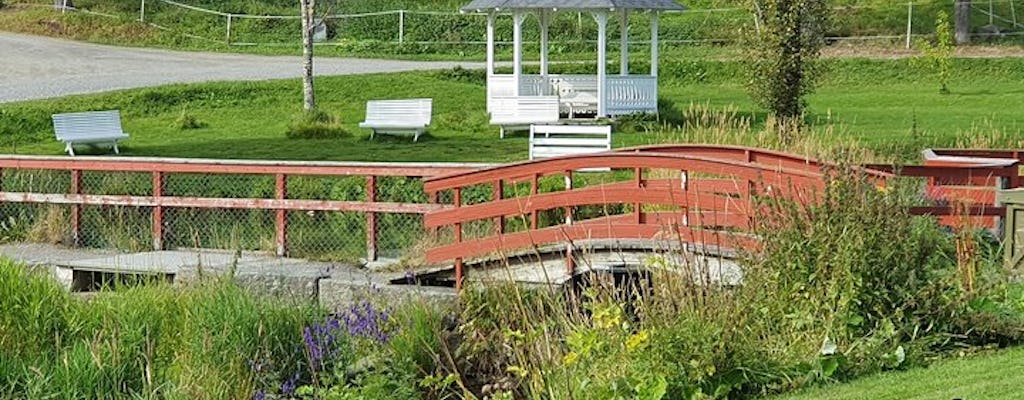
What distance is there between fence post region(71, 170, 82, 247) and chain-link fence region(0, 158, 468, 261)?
0.01 m

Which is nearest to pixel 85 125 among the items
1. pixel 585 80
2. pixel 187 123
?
pixel 187 123

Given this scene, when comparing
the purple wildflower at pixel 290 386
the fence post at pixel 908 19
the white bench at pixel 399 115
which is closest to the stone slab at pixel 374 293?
the purple wildflower at pixel 290 386

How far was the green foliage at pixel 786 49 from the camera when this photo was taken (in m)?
23.1

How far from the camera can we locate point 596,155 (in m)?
13.1

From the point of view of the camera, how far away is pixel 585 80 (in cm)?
2858

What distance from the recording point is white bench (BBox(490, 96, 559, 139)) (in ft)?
83.4

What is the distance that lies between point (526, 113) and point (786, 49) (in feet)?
Answer: 14.6

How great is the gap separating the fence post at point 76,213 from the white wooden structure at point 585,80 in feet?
35.2

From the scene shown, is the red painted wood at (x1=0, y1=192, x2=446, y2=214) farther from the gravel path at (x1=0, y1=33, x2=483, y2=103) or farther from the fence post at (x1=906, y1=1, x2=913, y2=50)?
the fence post at (x1=906, y1=1, x2=913, y2=50)

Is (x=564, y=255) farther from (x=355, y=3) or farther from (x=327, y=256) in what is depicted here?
(x=355, y=3)

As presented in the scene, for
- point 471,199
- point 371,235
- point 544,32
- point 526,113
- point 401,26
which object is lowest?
point 371,235

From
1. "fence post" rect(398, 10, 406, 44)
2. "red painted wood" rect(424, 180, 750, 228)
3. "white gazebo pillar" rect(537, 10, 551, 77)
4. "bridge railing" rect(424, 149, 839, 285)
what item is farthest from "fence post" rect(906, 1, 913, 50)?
"red painted wood" rect(424, 180, 750, 228)

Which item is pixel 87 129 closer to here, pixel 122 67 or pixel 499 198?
pixel 499 198

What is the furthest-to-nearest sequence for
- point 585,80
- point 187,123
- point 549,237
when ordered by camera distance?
1. point 585,80
2. point 187,123
3. point 549,237
